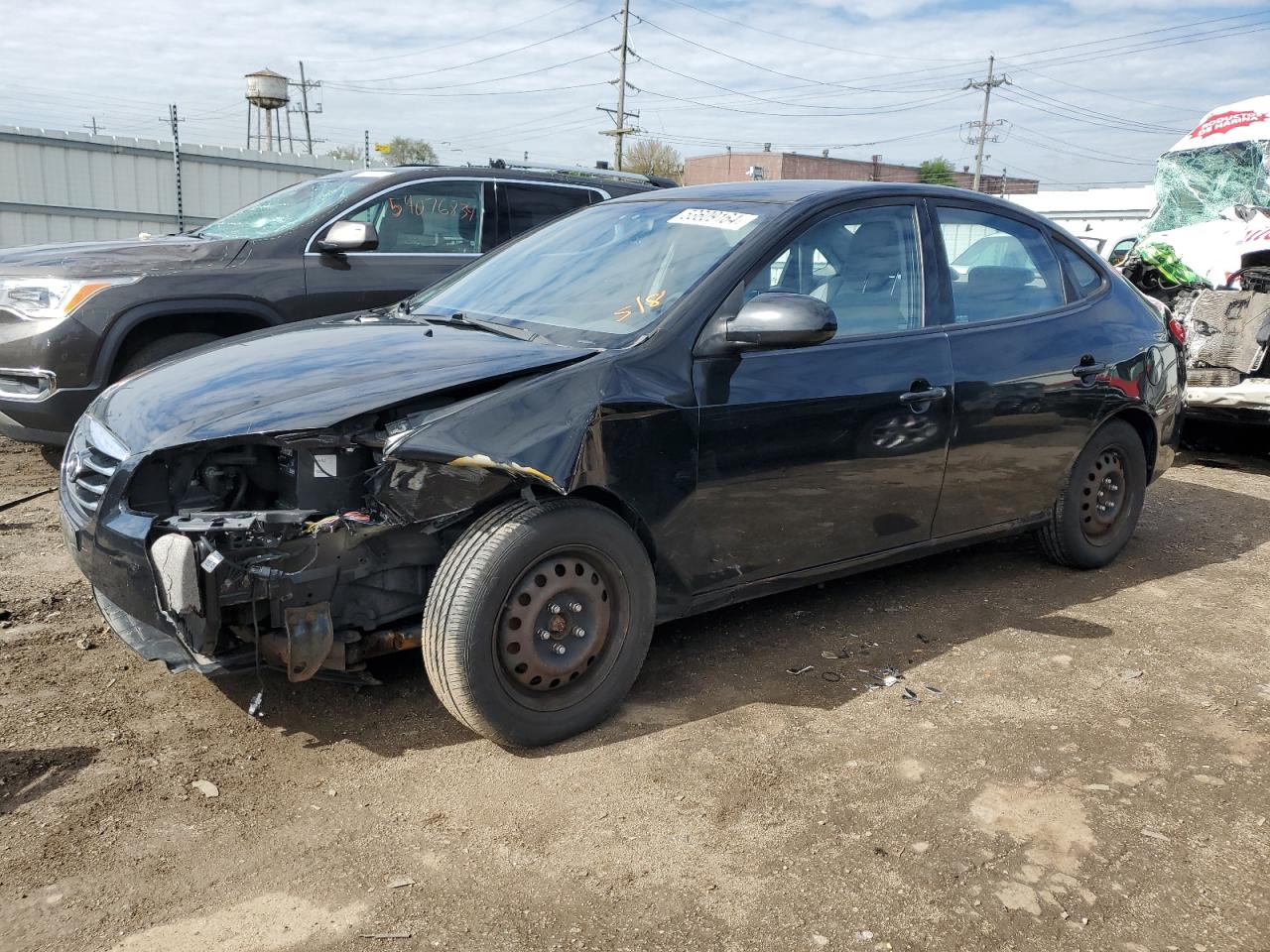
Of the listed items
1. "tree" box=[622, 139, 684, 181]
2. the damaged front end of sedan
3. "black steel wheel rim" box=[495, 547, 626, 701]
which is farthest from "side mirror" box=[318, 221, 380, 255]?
"tree" box=[622, 139, 684, 181]

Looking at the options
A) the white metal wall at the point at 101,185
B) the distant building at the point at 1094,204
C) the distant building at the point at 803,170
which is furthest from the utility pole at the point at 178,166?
the distant building at the point at 803,170

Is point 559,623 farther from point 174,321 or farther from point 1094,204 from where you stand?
point 1094,204

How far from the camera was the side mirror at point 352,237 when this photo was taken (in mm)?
5672

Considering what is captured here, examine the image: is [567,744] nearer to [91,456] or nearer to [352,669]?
[352,669]

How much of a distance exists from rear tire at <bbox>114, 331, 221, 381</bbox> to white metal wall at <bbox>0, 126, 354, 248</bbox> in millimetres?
11138

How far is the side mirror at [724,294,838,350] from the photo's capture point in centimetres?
325

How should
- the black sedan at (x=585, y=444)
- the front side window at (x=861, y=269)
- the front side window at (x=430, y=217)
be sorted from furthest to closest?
the front side window at (x=430, y=217)
the front side window at (x=861, y=269)
the black sedan at (x=585, y=444)

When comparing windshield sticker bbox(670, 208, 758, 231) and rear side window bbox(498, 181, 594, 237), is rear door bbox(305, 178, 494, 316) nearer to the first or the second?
rear side window bbox(498, 181, 594, 237)

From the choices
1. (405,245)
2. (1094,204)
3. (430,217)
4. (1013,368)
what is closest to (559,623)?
(1013,368)

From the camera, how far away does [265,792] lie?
9.57 ft

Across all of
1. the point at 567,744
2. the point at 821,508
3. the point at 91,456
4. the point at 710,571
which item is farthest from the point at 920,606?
the point at 91,456

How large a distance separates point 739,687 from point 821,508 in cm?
70

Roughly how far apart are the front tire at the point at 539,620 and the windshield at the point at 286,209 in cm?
386

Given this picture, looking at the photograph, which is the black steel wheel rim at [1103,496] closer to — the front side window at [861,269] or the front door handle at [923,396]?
the front door handle at [923,396]
